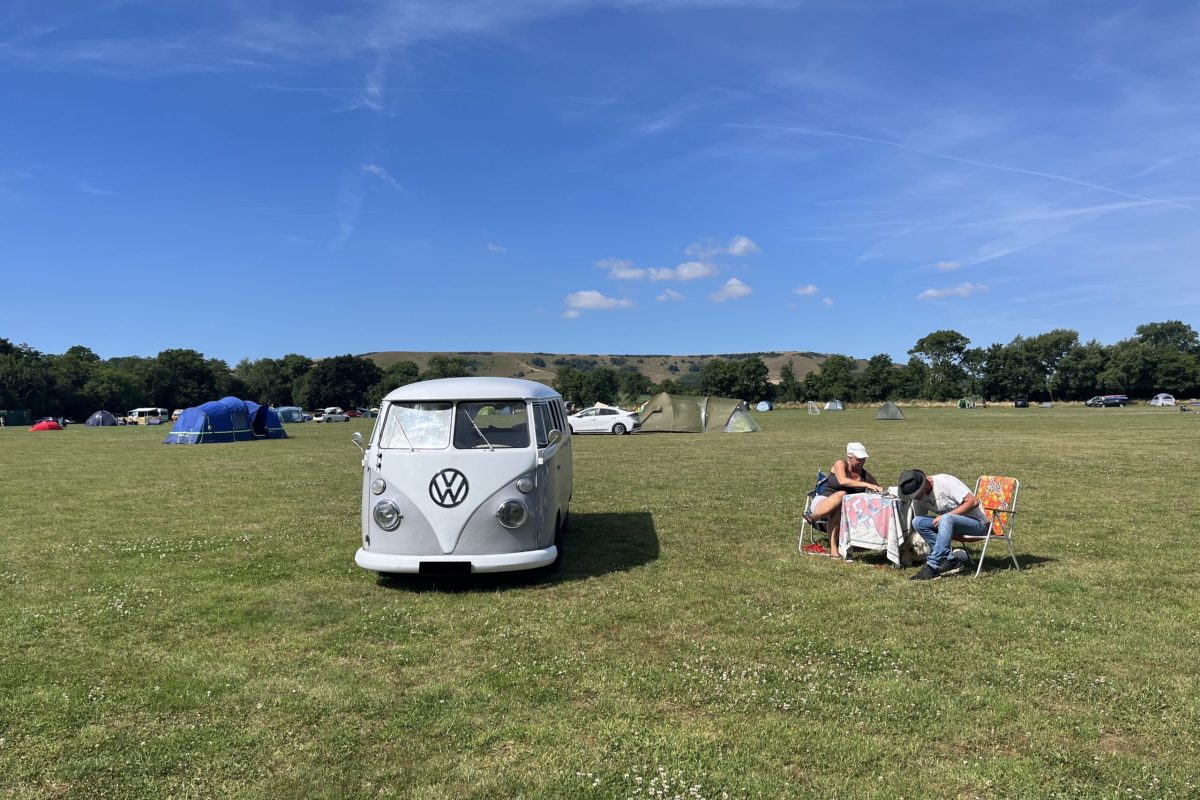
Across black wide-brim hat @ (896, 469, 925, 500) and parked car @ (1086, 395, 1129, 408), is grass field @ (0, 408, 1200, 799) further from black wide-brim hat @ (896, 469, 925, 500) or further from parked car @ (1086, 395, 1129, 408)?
parked car @ (1086, 395, 1129, 408)

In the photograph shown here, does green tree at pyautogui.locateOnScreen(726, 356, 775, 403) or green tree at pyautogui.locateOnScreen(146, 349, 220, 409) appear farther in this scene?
green tree at pyautogui.locateOnScreen(726, 356, 775, 403)

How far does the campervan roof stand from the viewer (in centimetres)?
849

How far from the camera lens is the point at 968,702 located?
4.91m

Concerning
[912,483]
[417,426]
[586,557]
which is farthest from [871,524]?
[417,426]

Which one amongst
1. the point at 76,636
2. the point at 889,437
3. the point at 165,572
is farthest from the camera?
the point at 889,437

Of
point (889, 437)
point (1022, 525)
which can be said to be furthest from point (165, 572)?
point (889, 437)

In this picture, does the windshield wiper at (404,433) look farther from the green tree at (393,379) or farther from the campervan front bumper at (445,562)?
the green tree at (393,379)

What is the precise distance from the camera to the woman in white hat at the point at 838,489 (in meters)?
9.43

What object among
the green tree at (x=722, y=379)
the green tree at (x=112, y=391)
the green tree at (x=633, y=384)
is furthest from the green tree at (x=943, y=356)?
the green tree at (x=112, y=391)

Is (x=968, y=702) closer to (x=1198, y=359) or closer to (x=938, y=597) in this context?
(x=938, y=597)

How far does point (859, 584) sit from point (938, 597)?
84 cm

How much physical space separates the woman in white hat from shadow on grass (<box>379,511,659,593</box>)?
223 centimetres

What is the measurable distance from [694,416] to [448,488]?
31.4 m

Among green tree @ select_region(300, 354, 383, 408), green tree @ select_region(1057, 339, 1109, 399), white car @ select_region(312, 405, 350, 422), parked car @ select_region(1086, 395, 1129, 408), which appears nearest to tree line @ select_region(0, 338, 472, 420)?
green tree @ select_region(300, 354, 383, 408)
